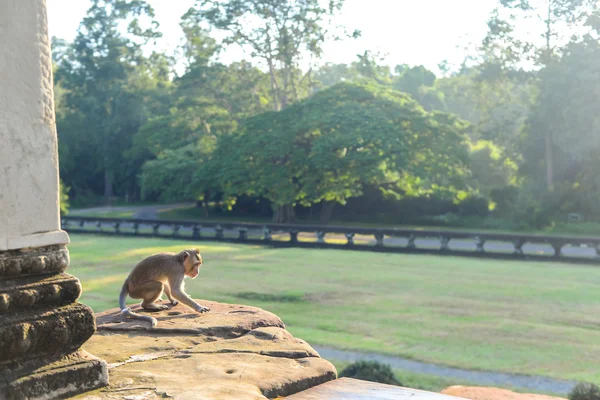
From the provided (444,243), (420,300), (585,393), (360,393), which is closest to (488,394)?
(585,393)

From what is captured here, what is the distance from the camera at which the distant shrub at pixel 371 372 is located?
6.09 metres

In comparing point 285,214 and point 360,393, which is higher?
point 285,214

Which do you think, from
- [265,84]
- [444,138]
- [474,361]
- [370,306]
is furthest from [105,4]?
[474,361]

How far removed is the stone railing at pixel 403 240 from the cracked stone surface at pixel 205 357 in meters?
13.1

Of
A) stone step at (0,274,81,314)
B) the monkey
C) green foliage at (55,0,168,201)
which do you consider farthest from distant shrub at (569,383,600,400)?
green foliage at (55,0,168,201)

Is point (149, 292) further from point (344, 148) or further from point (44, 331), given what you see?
point (344, 148)

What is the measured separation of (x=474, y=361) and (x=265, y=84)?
26566 millimetres

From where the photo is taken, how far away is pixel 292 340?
3.78 meters

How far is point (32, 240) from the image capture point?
2684 mm

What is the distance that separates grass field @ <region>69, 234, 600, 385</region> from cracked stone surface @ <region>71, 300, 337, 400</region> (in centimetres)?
380

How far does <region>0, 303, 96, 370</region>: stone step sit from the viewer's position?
2.52m

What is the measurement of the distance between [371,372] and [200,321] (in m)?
2.62

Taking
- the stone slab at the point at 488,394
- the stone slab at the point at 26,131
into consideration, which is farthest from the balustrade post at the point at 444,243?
the stone slab at the point at 26,131

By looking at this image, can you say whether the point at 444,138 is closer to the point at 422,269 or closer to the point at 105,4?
the point at 422,269
